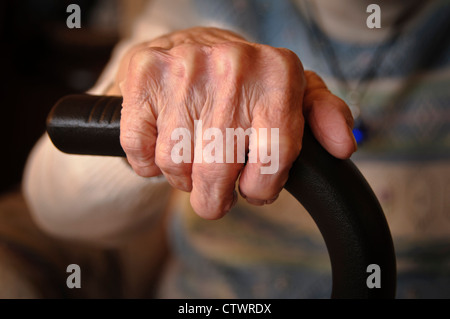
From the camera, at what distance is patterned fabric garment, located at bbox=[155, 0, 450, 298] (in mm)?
638

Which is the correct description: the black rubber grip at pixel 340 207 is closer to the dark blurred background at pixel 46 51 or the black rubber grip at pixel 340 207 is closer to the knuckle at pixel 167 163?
the knuckle at pixel 167 163

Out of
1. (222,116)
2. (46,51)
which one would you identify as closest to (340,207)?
(222,116)

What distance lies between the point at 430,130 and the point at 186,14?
478mm

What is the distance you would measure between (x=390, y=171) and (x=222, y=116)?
0.45 meters

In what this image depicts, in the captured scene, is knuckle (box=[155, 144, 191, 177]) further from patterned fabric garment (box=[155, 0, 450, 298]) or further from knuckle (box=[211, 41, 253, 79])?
patterned fabric garment (box=[155, 0, 450, 298])

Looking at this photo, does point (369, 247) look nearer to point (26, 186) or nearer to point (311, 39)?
point (311, 39)

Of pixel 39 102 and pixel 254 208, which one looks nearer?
pixel 254 208

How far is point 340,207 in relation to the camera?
27 cm

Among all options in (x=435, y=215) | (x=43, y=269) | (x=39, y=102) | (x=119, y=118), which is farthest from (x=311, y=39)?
(x=39, y=102)

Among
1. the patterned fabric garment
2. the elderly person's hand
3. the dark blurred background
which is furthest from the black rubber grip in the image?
the dark blurred background

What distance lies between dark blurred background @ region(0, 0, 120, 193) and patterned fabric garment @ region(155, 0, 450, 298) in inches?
43.7

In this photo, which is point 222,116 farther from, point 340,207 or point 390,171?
point 390,171

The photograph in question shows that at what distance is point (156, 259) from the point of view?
79cm

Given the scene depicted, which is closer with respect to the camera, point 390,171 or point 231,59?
point 231,59
